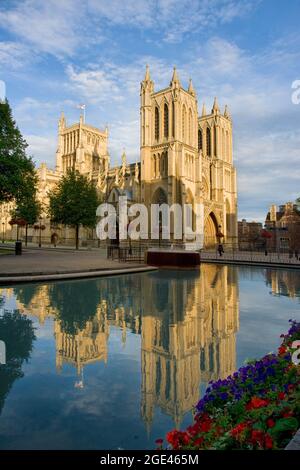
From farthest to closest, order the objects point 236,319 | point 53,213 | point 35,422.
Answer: point 53,213 → point 236,319 → point 35,422

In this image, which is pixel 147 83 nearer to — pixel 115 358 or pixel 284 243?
pixel 284 243

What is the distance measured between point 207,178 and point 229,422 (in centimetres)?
6459

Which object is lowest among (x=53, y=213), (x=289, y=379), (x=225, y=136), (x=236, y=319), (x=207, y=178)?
(x=236, y=319)

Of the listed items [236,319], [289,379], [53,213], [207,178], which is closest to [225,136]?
[207,178]

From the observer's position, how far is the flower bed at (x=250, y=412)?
2598mm

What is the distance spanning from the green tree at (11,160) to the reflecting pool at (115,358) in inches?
709

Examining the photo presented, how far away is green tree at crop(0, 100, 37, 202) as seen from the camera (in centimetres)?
2666

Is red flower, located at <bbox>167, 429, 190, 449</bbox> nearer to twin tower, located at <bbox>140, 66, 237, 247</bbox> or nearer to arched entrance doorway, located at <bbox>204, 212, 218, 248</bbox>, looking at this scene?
twin tower, located at <bbox>140, 66, 237, 247</bbox>

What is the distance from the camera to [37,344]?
6.18 meters

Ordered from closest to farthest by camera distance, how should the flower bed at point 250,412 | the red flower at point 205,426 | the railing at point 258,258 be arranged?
the flower bed at point 250,412, the red flower at point 205,426, the railing at point 258,258

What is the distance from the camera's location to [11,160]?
1062 inches

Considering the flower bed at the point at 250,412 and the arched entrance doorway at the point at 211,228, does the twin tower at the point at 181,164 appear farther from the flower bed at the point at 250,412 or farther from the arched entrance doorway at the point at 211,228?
the flower bed at the point at 250,412

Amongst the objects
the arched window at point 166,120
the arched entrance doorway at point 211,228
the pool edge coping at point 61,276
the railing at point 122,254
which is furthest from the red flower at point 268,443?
the arched entrance doorway at point 211,228
